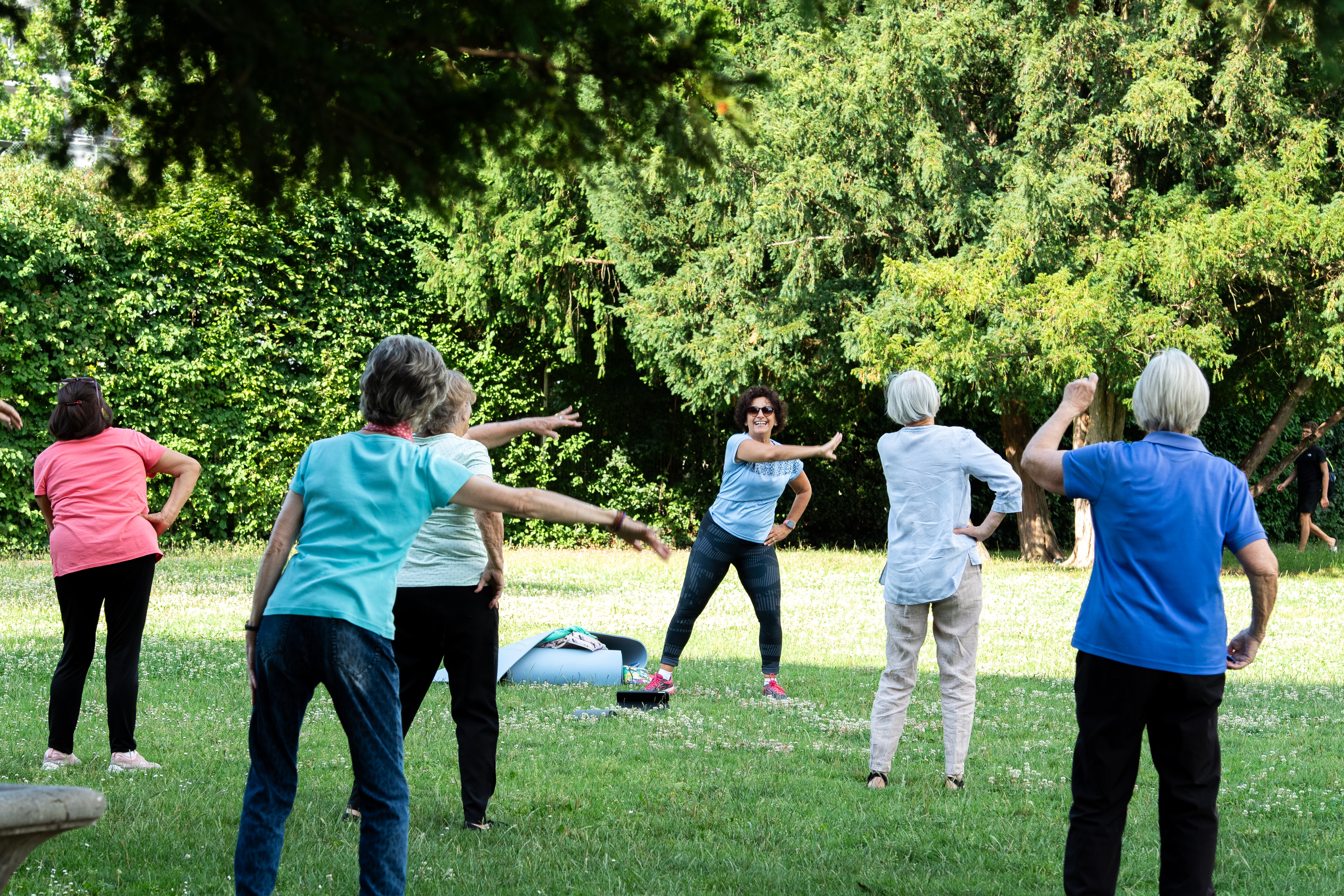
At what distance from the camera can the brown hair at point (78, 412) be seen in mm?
5953

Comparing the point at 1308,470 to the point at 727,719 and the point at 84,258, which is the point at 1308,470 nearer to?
the point at 727,719

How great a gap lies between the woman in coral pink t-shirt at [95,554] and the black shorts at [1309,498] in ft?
70.8

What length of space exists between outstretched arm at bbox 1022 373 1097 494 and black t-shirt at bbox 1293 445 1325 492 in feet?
66.9

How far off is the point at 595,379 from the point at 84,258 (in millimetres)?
9241

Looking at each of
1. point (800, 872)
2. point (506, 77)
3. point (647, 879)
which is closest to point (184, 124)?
point (506, 77)

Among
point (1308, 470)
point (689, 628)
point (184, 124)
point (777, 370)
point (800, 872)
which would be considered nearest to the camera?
point (184, 124)

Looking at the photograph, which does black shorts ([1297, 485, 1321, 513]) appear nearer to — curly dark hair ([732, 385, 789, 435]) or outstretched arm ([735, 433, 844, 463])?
curly dark hair ([732, 385, 789, 435])

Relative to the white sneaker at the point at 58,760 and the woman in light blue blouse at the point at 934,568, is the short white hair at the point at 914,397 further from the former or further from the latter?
the white sneaker at the point at 58,760

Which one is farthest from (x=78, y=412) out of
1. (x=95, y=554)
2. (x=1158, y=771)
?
(x=1158, y=771)

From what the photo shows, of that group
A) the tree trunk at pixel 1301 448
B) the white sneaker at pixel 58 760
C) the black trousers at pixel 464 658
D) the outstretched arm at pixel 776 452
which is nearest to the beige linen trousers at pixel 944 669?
the outstretched arm at pixel 776 452

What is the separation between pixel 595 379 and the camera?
74.3 ft

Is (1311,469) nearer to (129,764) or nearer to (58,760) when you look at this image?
(129,764)

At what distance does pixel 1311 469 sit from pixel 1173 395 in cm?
2097

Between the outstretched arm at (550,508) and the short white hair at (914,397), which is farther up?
the short white hair at (914,397)
